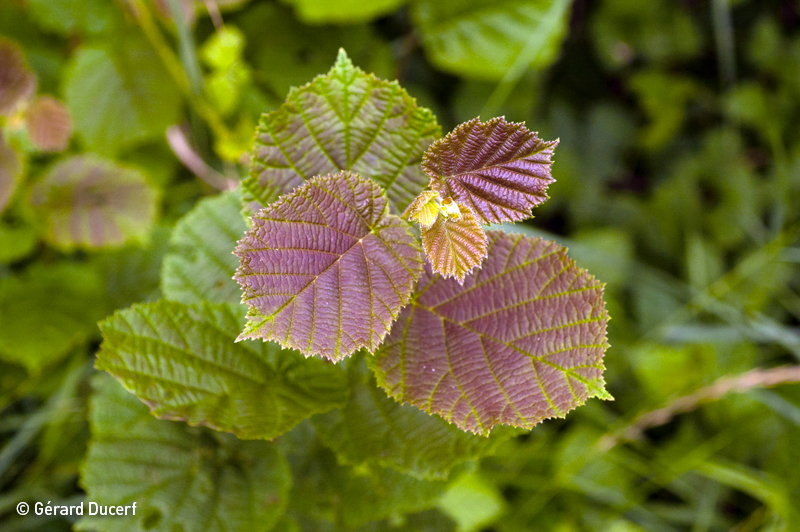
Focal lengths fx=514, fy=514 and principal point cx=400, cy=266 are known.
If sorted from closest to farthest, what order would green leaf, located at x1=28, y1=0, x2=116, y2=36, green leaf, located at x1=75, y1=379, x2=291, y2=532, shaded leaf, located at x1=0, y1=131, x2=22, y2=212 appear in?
green leaf, located at x1=75, y1=379, x2=291, y2=532, shaded leaf, located at x1=0, y1=131, x2=22, y2=212, green leaf, located at x1=28, y1=0, x2=116, y2=36

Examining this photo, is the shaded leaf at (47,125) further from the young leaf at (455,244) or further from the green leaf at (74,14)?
the young leaf at (455,244)

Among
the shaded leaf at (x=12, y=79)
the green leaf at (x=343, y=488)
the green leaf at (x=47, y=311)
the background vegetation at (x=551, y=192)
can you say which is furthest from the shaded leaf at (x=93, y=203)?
the green leaf at (x=343, y=488)

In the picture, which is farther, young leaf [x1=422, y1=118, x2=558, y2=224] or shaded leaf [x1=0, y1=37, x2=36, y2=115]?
shaded leaf [x1=0, y1=37, x2=36, y2=115]

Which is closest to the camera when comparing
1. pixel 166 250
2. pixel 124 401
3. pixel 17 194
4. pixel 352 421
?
pixel 352 421

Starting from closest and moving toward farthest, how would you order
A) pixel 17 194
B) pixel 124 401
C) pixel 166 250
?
1. pixel 124 401
2. pixel 17 194
3. pixel 166 250

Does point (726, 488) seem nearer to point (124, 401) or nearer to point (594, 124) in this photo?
point (594, 124)

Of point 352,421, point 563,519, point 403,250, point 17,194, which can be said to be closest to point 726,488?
point 563,519

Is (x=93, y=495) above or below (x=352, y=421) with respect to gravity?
below

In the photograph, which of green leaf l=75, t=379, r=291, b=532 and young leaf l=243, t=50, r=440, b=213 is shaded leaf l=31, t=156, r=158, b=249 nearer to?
green leaf l=75, t=379, r=291, b=532

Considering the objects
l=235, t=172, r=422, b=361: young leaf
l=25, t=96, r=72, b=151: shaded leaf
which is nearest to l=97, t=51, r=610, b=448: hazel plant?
l=235, t=172, r=422, b=361: young leaf
